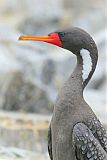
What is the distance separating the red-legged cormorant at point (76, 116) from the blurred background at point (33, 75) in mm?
2357

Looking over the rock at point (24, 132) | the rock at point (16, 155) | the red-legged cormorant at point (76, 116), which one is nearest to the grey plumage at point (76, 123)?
the red-legged cormorant at point (76, 116)

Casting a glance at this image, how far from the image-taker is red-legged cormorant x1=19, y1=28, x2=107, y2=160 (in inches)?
309

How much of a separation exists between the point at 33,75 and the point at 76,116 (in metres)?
12.4

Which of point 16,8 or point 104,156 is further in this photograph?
point 16,8

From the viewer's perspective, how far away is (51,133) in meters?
8.23

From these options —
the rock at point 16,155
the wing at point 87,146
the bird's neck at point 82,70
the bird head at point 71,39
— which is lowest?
the rock at point 16,155

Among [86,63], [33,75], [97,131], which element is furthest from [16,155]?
[33,75]

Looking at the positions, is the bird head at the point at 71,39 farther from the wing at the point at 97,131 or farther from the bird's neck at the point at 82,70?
the wing at the point at 97,131

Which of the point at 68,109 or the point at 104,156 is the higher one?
the point at 68,109

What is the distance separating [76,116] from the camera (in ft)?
26.0

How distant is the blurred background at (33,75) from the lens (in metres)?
13.0

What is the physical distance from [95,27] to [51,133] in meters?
28.8

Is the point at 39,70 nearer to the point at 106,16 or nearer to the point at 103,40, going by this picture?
the point at 103,40

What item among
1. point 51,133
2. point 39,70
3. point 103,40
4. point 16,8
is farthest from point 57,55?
point 51,133
